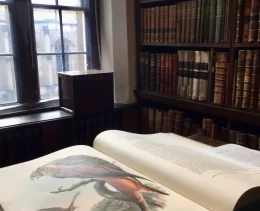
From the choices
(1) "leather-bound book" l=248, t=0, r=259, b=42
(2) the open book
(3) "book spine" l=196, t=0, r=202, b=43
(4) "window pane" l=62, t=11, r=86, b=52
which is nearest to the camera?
(2) the open book

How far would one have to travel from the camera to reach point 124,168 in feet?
2.68

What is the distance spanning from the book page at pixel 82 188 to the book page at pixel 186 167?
0.08 ft

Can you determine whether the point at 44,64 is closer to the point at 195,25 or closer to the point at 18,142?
the point at 18,142

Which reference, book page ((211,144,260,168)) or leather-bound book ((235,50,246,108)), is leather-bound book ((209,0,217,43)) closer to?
leather-bound book ((235,50,246,108))

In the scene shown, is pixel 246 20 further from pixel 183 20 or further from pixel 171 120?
pixel 171 120

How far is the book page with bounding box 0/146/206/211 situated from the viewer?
63 cm

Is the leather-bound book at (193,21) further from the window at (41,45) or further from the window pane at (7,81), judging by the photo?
the window pane at (7,81)

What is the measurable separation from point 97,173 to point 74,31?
126cm

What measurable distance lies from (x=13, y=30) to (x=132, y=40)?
2.18 feet

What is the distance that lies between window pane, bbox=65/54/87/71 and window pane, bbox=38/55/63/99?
0.05 meters

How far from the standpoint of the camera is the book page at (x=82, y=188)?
24.6 inches

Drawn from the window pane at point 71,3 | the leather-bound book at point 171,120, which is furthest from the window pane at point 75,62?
the leather-bound book at point 171,120

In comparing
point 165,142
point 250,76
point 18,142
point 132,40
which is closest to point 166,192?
point 165,142

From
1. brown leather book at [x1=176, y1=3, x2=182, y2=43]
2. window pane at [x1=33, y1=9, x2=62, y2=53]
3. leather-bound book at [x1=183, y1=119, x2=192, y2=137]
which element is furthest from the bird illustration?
window pane at [x1=33, y1=9, x2=62, y2=53]
